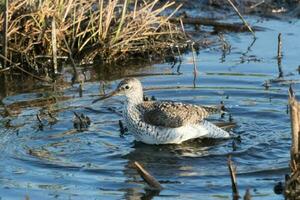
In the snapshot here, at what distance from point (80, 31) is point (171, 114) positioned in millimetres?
3329

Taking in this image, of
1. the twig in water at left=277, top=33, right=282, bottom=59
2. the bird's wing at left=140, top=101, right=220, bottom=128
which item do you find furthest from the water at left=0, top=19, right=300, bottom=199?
the bird's wing at left=140, top=101, right=220, bottom=128

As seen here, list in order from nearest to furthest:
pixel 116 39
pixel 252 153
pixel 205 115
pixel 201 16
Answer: pixel 252 153 → pixel 205 115 → pixel 116 39 → pixel 201 16

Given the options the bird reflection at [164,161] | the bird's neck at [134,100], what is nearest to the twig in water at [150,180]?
the bird reflection at [164,161]

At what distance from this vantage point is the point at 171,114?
10445 mm

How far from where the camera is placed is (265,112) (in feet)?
37.2

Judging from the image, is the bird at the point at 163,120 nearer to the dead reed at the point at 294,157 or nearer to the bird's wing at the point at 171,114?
the bird's wing at the point at 171,114

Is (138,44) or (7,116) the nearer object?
(7,116)

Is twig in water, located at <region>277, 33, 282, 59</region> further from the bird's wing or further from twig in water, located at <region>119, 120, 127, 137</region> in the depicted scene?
twig in water, located at <region>119, 120, 127, 137</region>

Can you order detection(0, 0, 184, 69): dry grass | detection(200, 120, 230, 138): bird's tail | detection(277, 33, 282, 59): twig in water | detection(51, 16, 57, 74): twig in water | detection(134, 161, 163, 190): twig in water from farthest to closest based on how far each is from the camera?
detection(277, 33, 282, 59): twig in water
detection(0, 0, 184, 69): dry grass
detection(51, 16, 57, 74): twig in water
detection(200, 120, 230, 138): bird's tail
detection(134, 161, 163, 190): twig in water

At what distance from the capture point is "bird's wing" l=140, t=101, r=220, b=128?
10.4 meters

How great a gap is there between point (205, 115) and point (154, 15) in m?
3.11

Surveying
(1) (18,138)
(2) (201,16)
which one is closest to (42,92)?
(1) (18,138)

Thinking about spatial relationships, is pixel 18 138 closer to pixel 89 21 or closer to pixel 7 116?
pixel 7 116

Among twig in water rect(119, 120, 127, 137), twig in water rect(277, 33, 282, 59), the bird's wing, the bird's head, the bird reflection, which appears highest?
twig in water rect(277, 33, 282, 59)
